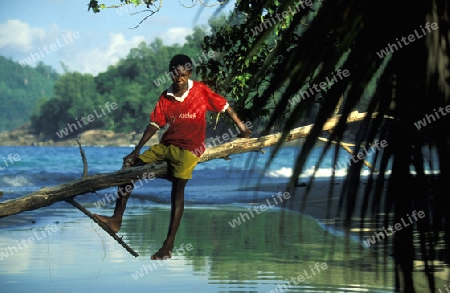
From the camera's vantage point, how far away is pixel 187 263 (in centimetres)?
1052

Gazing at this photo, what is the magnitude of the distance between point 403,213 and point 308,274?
28.6 ft

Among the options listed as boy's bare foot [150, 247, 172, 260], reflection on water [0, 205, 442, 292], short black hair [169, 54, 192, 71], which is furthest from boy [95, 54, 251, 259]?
reflection on water [0, 205, 442, 292]

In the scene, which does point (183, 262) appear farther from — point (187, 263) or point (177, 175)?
point (177, 175)

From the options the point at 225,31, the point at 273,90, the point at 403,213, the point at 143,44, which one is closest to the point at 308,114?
the point at 273,90

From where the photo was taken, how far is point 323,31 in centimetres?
109

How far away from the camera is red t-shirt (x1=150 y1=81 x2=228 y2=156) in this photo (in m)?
5.61

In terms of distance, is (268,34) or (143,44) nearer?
(268,34)

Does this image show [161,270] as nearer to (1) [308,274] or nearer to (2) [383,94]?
(1) [308,274]

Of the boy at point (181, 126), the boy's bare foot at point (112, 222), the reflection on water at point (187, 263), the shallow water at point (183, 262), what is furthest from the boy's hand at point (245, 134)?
the shallow water at point (183, 262)

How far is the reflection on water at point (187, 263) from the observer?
29.1 ft

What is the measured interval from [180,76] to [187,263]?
5506 mm

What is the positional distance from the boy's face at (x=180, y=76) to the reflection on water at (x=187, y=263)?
142cm

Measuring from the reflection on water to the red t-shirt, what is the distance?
41.8 inches

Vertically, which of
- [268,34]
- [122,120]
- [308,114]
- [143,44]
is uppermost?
[143,44]
